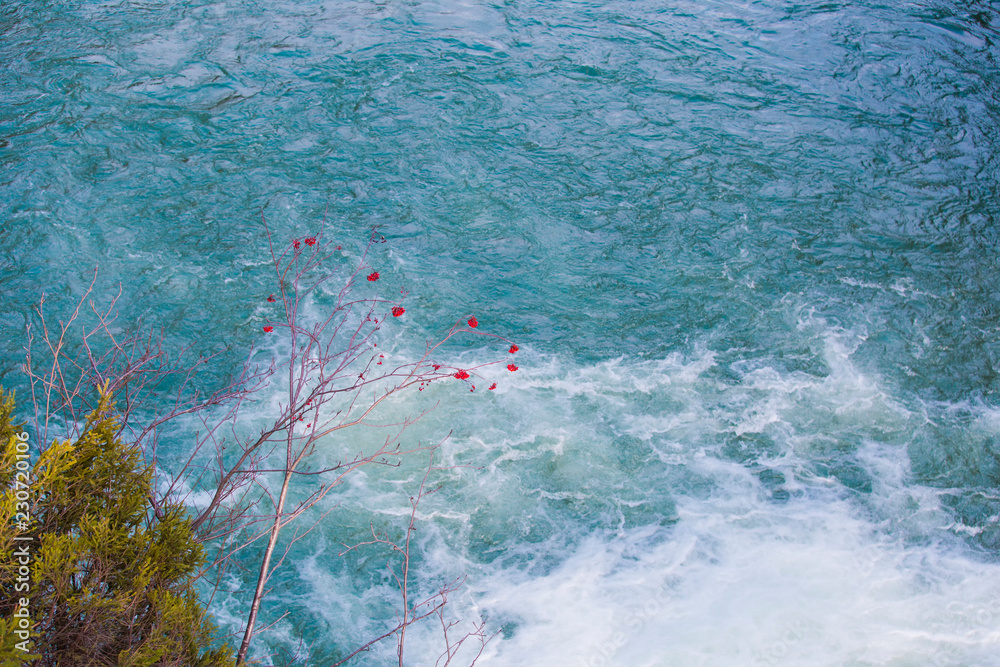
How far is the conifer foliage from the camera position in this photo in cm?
366

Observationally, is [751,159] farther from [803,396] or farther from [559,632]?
[559,632]

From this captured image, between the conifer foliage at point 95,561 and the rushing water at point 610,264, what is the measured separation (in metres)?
2.78

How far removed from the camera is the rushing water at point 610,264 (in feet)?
24.2

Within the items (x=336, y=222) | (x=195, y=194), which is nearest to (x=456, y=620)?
(x=336, y=222)

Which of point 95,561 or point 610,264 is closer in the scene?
point 95,561

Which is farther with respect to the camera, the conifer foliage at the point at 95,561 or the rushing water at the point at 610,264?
the rushing water at the point at 610,264

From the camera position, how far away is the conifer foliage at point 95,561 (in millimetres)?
3664

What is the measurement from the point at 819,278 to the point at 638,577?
5344 mm

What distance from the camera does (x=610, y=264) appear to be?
34.9ft

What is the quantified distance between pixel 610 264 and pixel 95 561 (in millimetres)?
A: 7952

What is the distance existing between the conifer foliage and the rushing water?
2.78m

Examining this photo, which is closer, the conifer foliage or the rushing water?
the conifer foliage

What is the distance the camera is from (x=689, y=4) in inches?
638

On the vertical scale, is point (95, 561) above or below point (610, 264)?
above
